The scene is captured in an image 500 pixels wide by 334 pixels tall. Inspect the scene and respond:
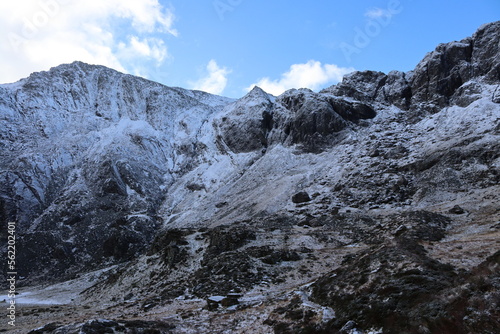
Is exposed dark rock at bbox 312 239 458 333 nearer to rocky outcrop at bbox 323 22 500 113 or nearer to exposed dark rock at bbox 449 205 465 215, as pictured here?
exposed dark rock at bbox 449 205 465 215

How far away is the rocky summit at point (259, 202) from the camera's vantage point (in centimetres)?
2023

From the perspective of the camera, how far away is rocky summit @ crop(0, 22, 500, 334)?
20.2 m

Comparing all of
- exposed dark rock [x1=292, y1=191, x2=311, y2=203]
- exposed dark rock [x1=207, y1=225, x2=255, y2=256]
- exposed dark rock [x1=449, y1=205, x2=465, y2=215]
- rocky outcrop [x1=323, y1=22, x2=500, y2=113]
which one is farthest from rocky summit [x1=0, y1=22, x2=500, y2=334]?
exposed dark rock [x1=292, y1=191, x2=311, y2=203]

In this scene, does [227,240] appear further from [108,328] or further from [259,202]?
[259,202]

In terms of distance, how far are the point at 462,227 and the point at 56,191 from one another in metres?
117

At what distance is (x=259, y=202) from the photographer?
81.1 m

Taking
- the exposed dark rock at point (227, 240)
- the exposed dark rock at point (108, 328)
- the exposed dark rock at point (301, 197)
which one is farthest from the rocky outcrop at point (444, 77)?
the exposed dark rock at point (108, 328)

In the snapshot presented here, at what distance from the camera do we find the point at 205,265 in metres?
42.2

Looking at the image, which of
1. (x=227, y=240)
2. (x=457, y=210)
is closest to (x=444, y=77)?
(x=457, y=210)

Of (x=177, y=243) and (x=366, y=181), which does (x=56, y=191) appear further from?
(x=366, y=181)

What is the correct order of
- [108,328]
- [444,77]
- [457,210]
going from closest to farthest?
[108,328] < [457,210] < [444,77]

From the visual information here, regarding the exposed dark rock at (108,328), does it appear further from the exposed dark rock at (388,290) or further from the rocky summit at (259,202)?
the exposed dark rock at (388,290)

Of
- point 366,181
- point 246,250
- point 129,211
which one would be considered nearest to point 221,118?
point 129,211

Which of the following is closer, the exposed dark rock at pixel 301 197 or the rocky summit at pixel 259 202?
the rocky summit at pixel 259 202
